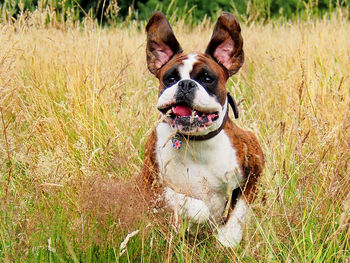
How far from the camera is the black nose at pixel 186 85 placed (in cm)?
256

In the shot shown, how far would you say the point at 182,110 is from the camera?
2.64 metres

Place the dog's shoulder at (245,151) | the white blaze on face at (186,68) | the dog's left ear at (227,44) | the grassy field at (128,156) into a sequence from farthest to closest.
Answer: the dog's left ear at (227,44) → the dog's shoulder at (245,151) → the white blaze on face at (186,68) → the grassy field at (128,156)

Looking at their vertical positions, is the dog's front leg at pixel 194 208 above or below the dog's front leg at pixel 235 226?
above

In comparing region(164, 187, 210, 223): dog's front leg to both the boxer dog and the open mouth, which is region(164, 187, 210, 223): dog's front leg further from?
the open mouth

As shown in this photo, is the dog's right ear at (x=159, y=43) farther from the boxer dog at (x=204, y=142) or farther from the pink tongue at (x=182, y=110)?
the pink tongue at (x=182, y=110)

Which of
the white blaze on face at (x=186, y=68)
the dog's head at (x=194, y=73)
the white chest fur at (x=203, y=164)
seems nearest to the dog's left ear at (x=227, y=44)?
the dog's head at (x=194, y=73)

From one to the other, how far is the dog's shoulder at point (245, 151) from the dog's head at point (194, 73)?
14cm

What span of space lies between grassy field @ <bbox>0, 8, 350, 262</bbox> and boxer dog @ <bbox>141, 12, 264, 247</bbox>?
0.13 metres

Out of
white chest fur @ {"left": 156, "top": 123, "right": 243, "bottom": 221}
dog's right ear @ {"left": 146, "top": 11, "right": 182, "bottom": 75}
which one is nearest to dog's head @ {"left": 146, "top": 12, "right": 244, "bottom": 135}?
dog's right ear @ {"left": 146, "top": 11, "right": 182, "bottom": 75}

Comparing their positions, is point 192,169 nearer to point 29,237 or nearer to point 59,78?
point 29,237

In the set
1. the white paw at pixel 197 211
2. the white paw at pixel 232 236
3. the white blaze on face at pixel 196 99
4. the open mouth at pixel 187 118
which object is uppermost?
the white blaze on face at pixel 196 99

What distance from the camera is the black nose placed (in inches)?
101

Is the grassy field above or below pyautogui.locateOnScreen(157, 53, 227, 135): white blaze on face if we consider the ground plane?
below

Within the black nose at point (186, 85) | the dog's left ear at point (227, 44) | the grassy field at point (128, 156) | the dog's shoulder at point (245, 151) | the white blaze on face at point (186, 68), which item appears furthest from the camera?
the dog's left ear at point (227, 44)
